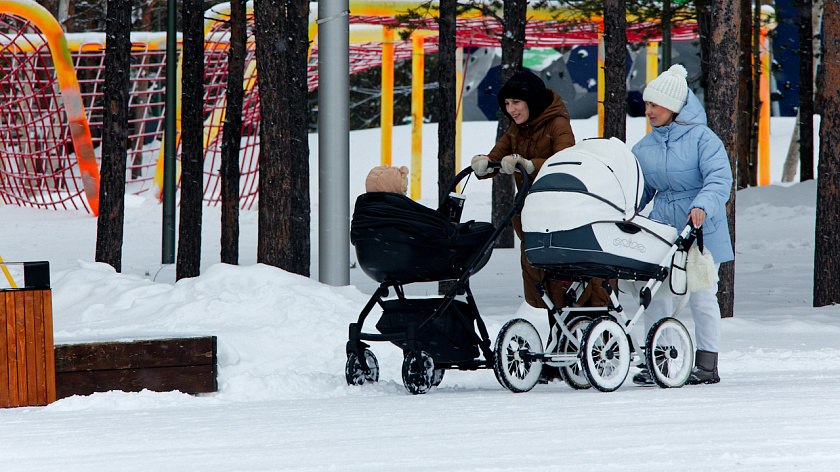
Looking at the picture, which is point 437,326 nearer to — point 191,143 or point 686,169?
point 686,169

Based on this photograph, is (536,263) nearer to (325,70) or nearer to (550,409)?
(550,409)

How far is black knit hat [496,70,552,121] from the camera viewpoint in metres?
5.21

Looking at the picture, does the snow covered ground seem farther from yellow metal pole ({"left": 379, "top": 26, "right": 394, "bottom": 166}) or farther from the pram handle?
yellow metal pole ({"left": 379, "top": 26, "right": 394, "bottom": 166})

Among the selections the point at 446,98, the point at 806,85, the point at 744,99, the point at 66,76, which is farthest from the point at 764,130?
the point at 66,76

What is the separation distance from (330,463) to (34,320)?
7.39 feet

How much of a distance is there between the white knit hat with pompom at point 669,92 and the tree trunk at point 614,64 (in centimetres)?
564

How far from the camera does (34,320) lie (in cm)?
465

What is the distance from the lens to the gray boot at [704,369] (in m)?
5.05

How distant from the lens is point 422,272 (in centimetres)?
486

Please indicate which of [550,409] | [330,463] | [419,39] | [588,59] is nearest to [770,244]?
[419,39]

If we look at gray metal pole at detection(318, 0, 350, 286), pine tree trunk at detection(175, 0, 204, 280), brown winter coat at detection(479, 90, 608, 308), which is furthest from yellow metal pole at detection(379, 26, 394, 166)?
brown winter coat at detection(479, 90, 608, 308)

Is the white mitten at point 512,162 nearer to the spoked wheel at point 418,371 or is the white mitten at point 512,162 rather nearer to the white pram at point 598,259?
the white pram at point 598,259

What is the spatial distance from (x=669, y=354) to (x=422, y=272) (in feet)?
4.46

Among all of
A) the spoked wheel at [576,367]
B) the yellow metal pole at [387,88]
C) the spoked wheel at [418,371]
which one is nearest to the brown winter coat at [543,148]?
the spoked wheel at [576,367]
